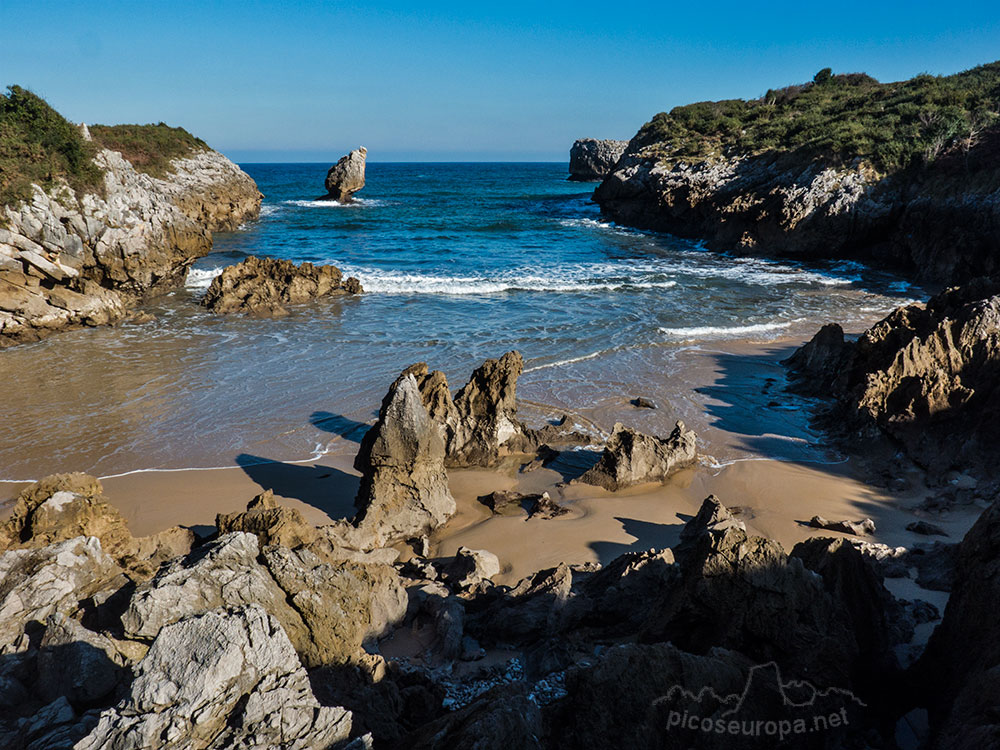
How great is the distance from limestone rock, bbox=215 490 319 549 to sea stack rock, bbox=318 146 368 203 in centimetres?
5750

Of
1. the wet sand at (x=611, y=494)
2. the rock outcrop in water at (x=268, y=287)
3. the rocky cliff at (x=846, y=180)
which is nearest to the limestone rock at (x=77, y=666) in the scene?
the wet sand at (x=611, y=494)

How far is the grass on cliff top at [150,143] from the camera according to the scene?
37.0 meters

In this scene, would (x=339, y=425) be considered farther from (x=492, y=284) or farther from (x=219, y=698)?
(x=492, y=284)

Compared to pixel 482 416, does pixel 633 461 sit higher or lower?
lower

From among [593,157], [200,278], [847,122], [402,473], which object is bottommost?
[402,473]

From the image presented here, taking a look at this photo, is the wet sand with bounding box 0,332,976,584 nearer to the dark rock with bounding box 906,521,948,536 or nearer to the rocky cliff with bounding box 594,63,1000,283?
the dark rock with bounding box 906,521,948,536

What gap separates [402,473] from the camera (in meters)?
7.86

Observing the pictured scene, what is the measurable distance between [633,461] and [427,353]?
7675mm

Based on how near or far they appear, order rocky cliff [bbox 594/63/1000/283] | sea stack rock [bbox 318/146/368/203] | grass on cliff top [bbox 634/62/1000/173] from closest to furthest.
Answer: rocky cliff [bbox 594/63/1000/283], grass on cliff top [bbox 634/62/1000/173], sea stack rock [bbox 318/146/368/203]

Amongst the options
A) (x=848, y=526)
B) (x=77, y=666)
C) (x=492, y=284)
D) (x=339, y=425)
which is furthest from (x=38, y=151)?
(x=848, y=526)

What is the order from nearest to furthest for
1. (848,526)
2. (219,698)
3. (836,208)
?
(219,698), (848,526), (836,208)

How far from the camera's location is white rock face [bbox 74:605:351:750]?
9.20 ft

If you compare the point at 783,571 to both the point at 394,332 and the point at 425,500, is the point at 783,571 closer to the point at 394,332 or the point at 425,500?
the point at 425,500

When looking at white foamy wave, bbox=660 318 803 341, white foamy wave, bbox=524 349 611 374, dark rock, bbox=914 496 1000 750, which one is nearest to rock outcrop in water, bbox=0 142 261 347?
white foamy wave, bbox=524 349 611 374
